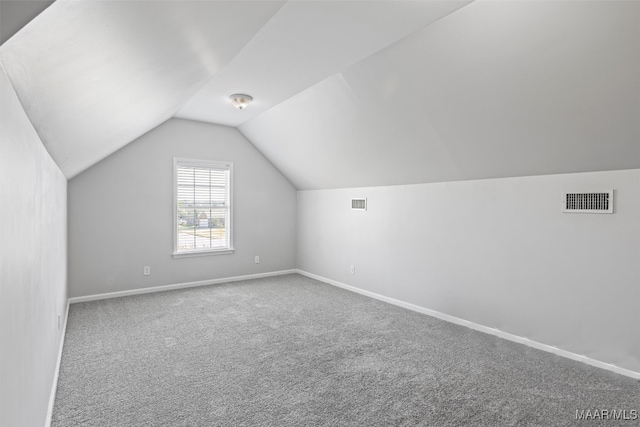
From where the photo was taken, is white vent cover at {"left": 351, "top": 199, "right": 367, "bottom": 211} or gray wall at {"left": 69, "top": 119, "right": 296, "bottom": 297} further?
white vent cover at {"left": 351, "top": 199, "right": 367, "bottom": 211}

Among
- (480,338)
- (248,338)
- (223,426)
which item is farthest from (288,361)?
(480,338)

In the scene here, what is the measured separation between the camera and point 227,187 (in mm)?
5820

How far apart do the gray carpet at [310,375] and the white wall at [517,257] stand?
0.28 meters

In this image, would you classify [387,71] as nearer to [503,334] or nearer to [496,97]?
[496,97]

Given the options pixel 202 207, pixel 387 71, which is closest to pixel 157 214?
pixel 202 207

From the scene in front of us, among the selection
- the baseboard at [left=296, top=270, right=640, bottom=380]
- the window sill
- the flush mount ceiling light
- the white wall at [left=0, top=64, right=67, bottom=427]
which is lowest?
the baseboard at [left=296, top=270, right=640, bottom=380]

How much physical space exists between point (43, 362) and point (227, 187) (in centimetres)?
412

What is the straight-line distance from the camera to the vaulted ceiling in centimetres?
130

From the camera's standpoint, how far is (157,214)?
5.17 metres

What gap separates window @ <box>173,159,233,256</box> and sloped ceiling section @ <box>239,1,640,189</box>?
6.22ft

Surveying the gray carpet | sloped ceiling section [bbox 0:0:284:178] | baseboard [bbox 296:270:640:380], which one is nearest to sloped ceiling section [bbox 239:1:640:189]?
sloped ceiling section [bbox 0:0:284:178]

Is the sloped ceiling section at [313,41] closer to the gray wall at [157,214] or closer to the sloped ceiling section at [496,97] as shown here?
the sloped ceiling section at [496,97]
